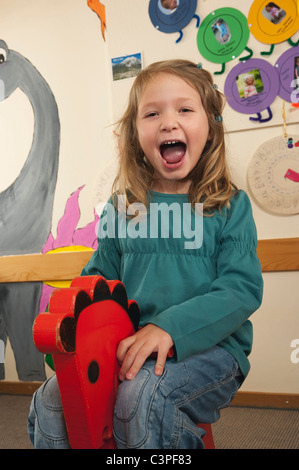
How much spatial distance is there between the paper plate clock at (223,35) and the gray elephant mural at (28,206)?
0.73 m

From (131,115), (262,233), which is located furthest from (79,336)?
(262,233)

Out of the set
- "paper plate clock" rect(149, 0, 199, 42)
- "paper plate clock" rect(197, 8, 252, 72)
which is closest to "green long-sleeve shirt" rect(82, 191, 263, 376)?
"paper plate clock" rect(197, 8, 252, 72)

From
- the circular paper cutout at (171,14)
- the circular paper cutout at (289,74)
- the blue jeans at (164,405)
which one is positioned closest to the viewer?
the blue jeans at (164,405)

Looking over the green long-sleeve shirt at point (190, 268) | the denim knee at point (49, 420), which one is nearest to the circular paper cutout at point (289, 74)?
the green long-sleeve shirt at point (190, 268)

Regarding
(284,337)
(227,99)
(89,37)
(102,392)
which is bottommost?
(284,337)

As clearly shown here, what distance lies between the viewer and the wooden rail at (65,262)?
57.3 inches

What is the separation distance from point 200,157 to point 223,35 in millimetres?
847

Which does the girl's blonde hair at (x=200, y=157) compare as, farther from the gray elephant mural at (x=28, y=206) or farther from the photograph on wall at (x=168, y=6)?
the gray elephant mural at (x=28, y=206)

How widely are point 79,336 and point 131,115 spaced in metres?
0.63

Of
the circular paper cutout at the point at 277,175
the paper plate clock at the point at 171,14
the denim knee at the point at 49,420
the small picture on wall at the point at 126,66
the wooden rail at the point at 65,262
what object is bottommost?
the denim knee at the point at 49,420

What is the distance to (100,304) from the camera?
0.56 meters

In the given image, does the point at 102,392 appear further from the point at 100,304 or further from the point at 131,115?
the point at 131,115

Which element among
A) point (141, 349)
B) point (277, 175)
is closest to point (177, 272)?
point (141, 349)

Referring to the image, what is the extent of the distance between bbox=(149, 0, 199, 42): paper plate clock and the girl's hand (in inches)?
53.3
